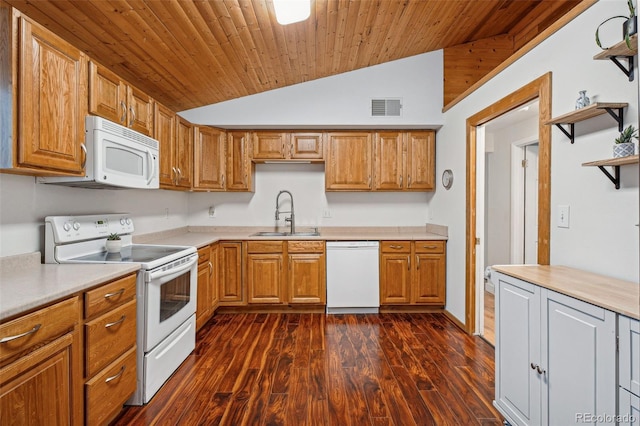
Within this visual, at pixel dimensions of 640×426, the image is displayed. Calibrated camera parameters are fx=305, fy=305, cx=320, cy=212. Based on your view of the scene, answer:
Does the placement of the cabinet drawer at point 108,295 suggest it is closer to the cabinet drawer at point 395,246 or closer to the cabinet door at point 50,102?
the cabinet door at point 50,102

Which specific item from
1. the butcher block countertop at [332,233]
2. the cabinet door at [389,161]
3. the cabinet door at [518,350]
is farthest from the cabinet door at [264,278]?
the cabinet door at [518,350]

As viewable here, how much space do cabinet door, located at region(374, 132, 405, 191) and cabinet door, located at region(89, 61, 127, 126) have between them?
2610mm

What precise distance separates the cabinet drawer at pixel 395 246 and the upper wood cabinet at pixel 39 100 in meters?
2.79

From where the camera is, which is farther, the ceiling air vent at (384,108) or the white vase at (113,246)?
the ceiling air vent at (384,108)

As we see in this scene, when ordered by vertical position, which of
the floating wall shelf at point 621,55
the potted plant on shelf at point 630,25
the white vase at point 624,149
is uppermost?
the potted plant on shelf at point 630,25

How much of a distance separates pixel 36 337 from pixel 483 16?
400cm

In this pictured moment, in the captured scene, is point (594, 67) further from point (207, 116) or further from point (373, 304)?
point (207, 116)

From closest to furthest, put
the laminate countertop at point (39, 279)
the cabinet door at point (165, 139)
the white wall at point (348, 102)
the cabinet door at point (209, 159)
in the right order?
1. the laminate countertop at point (39, 279)
2. the cabinet door at point (165, 139)
3. the cabinet door at point (209, 159)
4. the white wall at point (348, 102)

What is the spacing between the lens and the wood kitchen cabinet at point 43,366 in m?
1.09

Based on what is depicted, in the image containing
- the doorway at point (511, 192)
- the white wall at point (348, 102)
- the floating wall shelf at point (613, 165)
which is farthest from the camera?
the doorway at point (511, 192)

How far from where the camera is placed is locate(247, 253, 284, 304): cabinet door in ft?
11.4

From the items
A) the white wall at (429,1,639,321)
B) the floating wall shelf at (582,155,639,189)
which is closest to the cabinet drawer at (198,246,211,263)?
the white wall at (429,1,639,321)

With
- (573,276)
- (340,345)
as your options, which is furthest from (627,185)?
(340,345)

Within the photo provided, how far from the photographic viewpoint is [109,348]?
5.29ft
